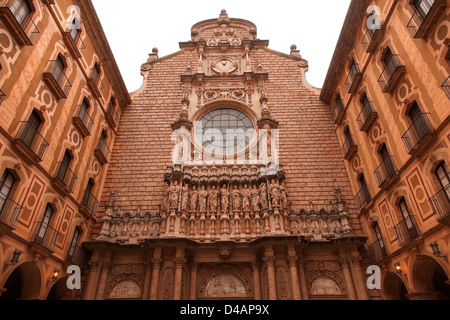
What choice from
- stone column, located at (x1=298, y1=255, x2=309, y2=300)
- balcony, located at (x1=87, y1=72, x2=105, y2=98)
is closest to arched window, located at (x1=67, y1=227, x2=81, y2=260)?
balcony, located at (x1=87, y1=72, x2=105, y2=98)

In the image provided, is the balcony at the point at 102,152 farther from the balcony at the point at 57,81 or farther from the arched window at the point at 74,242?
the arched window at the point at 74,242

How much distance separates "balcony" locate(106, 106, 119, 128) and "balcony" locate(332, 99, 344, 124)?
1333 centimetres

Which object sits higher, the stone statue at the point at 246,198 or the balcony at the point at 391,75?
the balcony at the point at 391,75

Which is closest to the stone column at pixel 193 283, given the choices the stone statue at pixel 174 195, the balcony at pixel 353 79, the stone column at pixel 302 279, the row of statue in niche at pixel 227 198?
the row of statue in niche at pixel 227 198

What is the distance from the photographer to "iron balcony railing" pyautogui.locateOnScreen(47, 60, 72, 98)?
1202cm

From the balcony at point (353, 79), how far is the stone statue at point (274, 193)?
6405mm

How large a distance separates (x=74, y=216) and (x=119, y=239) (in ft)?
7.65

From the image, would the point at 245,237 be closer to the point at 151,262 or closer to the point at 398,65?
the point at 151,262

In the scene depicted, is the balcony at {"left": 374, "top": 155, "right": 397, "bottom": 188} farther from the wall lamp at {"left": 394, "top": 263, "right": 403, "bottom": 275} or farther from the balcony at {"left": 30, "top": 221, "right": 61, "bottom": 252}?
the balcony at {"left": 30, "top": 221, "right": 61, "bottom": 252}

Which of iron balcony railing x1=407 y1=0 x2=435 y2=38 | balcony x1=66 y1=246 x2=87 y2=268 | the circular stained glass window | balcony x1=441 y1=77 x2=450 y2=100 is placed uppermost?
the circular stained glass window

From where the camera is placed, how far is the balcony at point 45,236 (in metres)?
10.7

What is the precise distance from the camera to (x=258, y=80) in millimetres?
20094
